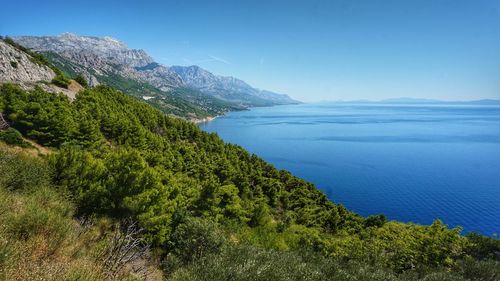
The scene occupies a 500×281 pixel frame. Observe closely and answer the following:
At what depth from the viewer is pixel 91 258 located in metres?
9.09

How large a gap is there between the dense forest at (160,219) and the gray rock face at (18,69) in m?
11.0

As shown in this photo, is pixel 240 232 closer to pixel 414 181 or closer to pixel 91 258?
pixel 91 258

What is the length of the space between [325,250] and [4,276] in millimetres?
32782

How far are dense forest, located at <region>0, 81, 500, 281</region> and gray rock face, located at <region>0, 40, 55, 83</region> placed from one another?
1104 cm

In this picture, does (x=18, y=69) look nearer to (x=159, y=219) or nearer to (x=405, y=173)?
(x=159, y=219)

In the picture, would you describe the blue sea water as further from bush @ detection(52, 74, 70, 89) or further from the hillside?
bush @ detection(52, 74, 70, 89)

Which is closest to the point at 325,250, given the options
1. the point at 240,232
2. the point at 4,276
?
the point at 240,232

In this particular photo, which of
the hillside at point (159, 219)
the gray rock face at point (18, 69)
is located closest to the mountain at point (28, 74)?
the gray rock face at point (18, 69)

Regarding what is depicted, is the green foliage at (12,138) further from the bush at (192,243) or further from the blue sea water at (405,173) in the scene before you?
the blue sea water at (405,173)

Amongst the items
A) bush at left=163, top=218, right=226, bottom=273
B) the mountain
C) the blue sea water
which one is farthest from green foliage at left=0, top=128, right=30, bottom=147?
the blue sea water

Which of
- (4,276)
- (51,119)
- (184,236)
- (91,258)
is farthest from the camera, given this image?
(51,119)

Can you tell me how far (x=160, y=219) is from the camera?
27.5 metres

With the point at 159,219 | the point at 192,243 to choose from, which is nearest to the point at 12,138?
the point at 159,219

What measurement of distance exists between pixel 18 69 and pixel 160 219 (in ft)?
184
